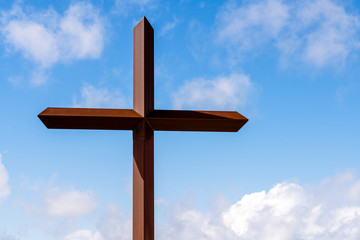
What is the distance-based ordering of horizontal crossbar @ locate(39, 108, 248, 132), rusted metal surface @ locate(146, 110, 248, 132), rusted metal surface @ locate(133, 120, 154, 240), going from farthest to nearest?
rusted metal surface @ locate(146, 110, 248, 132) < horizontal crossbar @ locate(39, 108, 248, 132) < rusted metal surface @ locate(133, 120, 154, 240)

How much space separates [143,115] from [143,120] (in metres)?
0.05

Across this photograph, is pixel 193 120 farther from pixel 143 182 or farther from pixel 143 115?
pixel 143 182

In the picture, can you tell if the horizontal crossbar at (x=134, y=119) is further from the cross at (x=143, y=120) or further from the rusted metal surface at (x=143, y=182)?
the rusted metal surface at (x=143, y=182)

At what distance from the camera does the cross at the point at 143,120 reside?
5.04 metres

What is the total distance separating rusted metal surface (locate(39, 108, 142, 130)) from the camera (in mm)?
5074

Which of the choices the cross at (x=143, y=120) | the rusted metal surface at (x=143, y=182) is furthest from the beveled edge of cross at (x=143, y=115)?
the rusted metal surface at (x=143, y=182)

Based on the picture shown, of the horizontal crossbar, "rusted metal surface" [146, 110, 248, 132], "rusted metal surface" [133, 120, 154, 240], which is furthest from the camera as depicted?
"rusted metal surface" [146, 110, 248, 132]

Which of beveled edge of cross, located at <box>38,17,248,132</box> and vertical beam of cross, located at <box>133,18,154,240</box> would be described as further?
beveled edge of cross, located at <box>38,17,248,132</box>

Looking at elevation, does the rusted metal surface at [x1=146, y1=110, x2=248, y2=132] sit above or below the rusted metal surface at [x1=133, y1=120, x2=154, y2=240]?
above

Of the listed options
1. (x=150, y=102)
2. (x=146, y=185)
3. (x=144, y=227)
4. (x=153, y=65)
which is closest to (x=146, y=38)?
(x=153, y=65)

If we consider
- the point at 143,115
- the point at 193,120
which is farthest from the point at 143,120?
the point at 193,120

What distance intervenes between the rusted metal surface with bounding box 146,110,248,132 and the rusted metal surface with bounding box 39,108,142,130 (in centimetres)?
21

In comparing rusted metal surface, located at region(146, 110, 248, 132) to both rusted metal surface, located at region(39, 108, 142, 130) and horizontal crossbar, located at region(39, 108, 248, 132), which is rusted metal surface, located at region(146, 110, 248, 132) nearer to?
horizontal crossbar, located at region(39, 108, 248, 132)

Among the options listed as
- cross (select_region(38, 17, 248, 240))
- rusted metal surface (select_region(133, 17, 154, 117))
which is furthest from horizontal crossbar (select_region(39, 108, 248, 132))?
rusted metal surface (select_region(133, 17, 154, 117))
